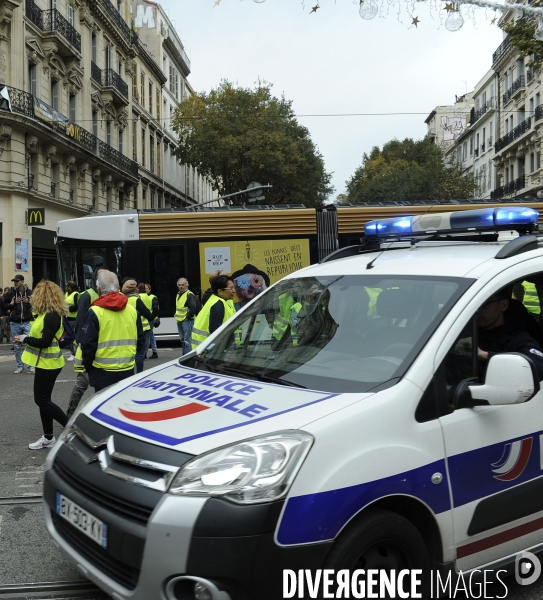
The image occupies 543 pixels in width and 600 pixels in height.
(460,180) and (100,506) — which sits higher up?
(460,180)

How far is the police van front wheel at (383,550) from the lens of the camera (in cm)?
247

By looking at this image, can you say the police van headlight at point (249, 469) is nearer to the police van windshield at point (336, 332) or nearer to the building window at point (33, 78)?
the police van windshield at point (336, 332)

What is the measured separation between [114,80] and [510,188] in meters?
26.9

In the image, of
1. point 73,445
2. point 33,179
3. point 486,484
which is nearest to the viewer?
point 486,484

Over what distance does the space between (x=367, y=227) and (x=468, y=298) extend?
1317 mm

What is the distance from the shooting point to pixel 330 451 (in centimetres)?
249

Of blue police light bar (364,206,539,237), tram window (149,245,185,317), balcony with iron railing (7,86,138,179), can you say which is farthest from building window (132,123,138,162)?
blue police light bar (364,206,539,237)

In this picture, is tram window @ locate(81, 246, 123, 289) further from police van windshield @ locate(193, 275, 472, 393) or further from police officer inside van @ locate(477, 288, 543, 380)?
police officer inside van @ locate(477, 288, 543, 380)

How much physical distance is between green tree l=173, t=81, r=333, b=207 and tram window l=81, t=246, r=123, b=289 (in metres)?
24.7

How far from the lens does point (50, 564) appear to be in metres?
3.71

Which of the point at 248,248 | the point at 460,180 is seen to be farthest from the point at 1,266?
the point at 460,180

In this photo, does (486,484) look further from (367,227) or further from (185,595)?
(367,227)

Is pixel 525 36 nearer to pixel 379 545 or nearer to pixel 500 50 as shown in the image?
pixel 379 545

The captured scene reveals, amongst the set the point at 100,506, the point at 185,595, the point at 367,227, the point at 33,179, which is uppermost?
the point at 33,179
